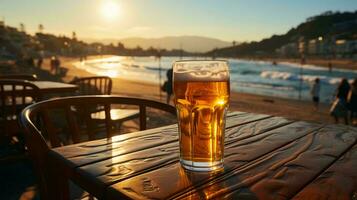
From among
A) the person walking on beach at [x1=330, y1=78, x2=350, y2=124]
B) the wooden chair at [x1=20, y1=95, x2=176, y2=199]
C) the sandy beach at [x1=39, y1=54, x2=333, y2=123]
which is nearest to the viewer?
the wooden chair at [x1=20, y1=95, x2=176, y2=199]

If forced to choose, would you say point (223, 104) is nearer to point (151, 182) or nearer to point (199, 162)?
point (199, 162)

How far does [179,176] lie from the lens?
88 centimetres

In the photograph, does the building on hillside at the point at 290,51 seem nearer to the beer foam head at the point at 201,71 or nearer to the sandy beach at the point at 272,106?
the sandy beach at the point at 272,106

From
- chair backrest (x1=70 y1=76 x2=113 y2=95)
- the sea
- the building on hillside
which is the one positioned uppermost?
the building on hillside

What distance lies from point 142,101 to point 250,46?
504 feet

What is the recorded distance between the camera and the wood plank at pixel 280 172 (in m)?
0.77

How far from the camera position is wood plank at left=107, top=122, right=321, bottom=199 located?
763 mm

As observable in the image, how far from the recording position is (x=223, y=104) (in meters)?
1.01

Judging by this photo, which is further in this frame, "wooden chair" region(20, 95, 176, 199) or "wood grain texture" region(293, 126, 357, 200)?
"wooden chair" region(20, 95, 176, 199)

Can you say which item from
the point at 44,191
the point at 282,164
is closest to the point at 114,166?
the point at 44,191

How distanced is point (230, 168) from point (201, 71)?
0.30 meters

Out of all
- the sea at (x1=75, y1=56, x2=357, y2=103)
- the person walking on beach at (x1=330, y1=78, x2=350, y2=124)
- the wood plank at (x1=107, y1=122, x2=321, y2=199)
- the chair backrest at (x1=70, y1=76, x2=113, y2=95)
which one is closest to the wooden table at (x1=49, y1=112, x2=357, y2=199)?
the wood plank at (x1=107, y1=122, x2=321, y2=199)

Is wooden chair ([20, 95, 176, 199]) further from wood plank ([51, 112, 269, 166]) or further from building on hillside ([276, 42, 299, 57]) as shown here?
building on hillside ([276, 42, 299, 57])

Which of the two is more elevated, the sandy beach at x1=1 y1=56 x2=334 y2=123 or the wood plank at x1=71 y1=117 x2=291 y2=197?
the wood plank at x1=71 y1=117 x2=291 y2=197
